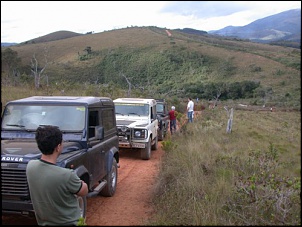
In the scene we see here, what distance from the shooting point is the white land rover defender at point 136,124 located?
10109mm

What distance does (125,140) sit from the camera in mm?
10102

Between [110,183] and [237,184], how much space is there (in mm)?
Answer: 2579

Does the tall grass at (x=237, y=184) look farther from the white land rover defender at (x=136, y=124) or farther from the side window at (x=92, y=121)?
the white land rover defender at (x=136, y=124)

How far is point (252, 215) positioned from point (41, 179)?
238cm

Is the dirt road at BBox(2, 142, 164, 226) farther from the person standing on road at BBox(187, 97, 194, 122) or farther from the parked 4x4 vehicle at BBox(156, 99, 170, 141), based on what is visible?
the person standing on road at BBox(187, 97, 194, 122)

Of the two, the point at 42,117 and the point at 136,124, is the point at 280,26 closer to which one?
the point at 42,117

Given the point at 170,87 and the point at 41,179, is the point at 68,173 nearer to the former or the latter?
the point at 41,179

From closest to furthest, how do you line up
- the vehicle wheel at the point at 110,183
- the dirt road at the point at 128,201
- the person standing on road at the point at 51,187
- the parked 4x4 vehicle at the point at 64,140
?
the person standing on road at the point at 51,187 → the parked 4x4 vehicle at the point at 64,140 → the dirt road at the point at 128,201 → the vehicle wheel at the point at 110,183

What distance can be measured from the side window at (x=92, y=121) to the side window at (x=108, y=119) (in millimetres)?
408

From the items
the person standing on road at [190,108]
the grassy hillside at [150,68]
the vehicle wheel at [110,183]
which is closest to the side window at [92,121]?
the vehicle wheel at [110,183]

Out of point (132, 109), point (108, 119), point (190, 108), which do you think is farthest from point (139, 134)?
point (190, 108)

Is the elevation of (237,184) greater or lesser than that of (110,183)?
greater

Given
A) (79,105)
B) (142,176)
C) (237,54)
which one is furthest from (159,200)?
(237,54)

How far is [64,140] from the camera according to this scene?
5.17 metres
